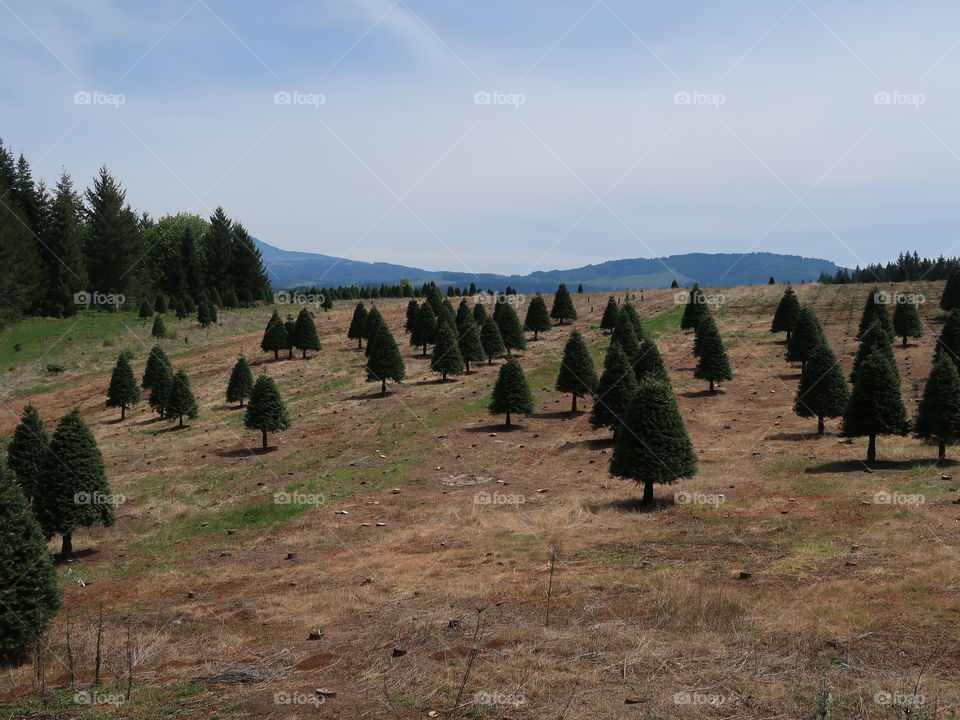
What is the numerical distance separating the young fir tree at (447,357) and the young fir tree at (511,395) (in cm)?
1481

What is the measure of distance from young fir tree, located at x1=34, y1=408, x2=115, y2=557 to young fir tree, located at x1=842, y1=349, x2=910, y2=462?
38921 millimetres

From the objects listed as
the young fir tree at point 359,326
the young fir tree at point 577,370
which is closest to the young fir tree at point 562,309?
the young fir tree at point 359,326

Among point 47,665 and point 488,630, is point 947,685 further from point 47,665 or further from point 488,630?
point 47,665

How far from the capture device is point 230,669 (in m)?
15.7

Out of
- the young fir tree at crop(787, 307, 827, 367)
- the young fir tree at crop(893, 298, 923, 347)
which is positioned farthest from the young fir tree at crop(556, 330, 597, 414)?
the young fir tree at crop(893, 298, 923, 347)

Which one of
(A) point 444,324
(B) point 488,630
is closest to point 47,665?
(B) point 488,630

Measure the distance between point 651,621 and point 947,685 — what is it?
6.22 m

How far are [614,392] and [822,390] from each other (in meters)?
14.0

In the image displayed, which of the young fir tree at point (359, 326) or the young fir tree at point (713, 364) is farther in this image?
the young fir tree at point (359, 326)

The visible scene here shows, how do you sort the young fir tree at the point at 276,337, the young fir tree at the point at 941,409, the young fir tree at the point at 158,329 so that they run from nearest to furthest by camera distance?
the young fir tree at the point at 941,409 < the young fir tree at the point at 276,337 < the young fir tree at the point at 158,329

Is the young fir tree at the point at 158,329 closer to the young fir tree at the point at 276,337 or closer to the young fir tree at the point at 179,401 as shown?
the young fir tree at the point at 276,337

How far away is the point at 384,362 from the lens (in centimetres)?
6388

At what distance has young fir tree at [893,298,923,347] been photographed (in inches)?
2731

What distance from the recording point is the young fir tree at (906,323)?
6938cm
